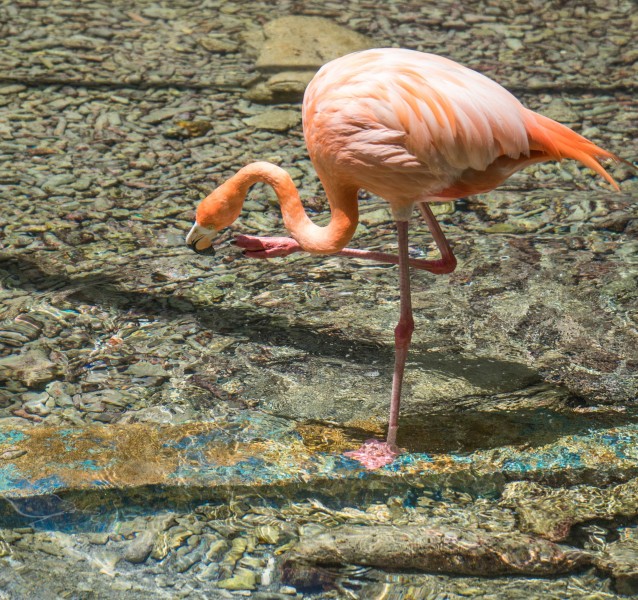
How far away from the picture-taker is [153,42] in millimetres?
6871

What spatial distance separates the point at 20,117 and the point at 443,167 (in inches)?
144

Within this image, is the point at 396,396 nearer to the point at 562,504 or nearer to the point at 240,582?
the point at 562,504

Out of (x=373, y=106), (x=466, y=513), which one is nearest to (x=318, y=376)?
(x=466, y=513)

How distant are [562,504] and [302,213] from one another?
4.97 feet

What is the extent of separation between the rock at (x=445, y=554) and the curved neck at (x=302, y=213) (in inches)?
47.1

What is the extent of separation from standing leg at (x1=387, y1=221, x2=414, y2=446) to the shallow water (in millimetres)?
162

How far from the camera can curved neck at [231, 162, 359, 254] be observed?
3.57 meters

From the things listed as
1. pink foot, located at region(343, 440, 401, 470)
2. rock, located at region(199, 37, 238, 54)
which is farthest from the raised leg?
rock, located at region(199, 37, 238, 54)

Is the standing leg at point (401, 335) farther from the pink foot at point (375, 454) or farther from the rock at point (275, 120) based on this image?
the rock at point (275, 120)

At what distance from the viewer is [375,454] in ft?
11.2

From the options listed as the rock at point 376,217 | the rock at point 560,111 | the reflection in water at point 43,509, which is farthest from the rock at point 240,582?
the rock at point 560,111

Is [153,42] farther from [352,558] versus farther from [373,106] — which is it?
[352,558]

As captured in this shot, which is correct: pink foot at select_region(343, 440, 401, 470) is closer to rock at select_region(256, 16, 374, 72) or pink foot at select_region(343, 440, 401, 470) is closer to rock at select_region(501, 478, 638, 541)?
rock at select_region(501, 478, 638, 541)

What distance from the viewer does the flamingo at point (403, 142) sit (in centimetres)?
323
